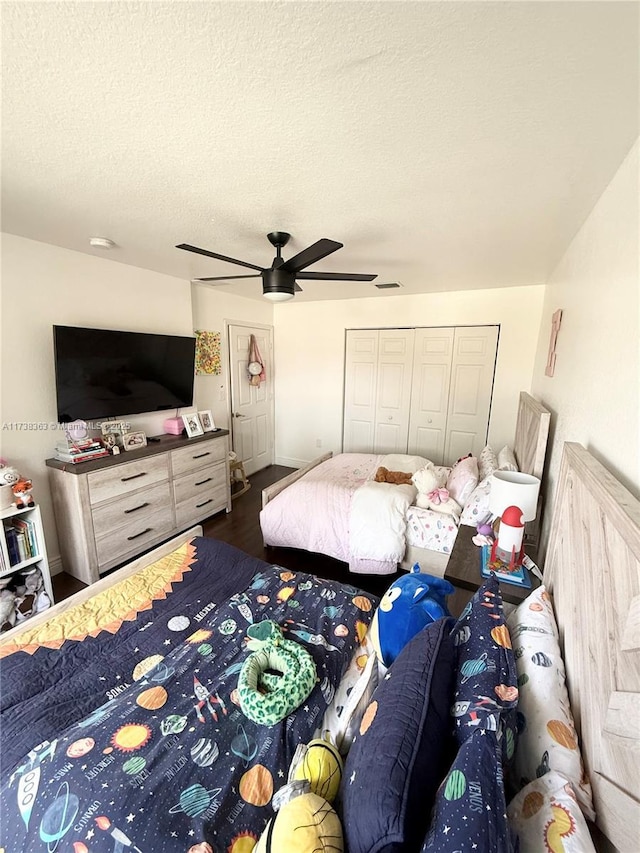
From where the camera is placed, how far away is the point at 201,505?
3.35 metres

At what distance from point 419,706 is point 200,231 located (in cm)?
254

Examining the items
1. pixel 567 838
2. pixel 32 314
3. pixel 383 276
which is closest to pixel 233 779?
pixel 567 838

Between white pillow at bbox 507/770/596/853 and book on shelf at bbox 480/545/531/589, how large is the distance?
2.72 ft

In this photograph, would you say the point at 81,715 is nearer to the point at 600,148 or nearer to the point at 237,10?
the point at 237,10

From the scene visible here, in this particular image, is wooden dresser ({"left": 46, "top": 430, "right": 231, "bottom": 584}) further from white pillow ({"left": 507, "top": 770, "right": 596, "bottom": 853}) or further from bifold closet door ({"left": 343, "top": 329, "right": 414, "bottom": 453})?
white pillow ({"left": 507, "top": 770, "right": 596, "bottom": 853})

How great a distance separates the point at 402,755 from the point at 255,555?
2306mm

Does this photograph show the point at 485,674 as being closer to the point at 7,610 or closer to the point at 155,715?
the point at 155,715

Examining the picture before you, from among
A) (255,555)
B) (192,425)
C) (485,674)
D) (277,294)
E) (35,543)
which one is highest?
(277,294)

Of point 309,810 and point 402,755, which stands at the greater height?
point 402,755

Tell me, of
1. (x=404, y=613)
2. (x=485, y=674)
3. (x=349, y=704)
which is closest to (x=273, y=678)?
(x=349, y=704)

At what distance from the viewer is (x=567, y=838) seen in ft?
1.94

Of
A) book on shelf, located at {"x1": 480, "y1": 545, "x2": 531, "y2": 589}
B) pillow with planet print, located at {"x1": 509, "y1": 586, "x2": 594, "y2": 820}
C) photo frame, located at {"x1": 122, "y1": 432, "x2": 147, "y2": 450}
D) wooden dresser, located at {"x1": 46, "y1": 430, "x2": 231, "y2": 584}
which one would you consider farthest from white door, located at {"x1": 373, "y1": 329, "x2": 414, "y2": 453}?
pillow with planet print, located at {"x1": 509, "y1": 586, "x2": 594, "y2": 820}

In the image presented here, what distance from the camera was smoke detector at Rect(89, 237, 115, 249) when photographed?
7.48 feet

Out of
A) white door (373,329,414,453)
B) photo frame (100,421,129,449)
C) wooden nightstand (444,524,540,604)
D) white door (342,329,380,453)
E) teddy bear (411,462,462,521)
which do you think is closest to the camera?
wooden nightstand (444,524,540,604)
